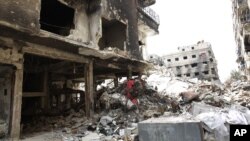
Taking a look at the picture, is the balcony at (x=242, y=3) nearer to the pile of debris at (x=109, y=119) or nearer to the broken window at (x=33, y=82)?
the pile of debris at (x=109, y=119)

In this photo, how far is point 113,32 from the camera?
13414mm

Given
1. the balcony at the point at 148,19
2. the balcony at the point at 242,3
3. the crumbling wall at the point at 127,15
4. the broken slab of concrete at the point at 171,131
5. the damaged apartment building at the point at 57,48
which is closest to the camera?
the broken slab of concrete at the point at 171,131

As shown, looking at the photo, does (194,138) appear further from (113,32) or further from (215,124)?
(113,32)

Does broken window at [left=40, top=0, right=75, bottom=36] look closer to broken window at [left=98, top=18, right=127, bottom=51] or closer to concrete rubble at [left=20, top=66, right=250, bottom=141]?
broken window at [left=98, top=18, right=127, bottom=51]

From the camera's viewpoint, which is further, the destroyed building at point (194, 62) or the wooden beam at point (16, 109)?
the destroyed building at point (194, 62)

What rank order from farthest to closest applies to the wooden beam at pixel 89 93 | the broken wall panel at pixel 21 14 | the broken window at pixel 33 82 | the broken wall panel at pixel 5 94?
1. the broken window at pixel 33 82
2. the wooden beam at pixel 89 93
3. the broken wall panel at pixel 5 94
4. the broken wall panel at pixel 21 14

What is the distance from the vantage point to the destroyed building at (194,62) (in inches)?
1898

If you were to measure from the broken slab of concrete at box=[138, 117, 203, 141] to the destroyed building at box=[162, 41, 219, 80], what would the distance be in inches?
1677

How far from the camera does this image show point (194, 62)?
49406 mm

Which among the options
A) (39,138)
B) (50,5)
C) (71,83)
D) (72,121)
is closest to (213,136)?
(39,138)

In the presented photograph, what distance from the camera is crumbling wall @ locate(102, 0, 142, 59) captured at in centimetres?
1146

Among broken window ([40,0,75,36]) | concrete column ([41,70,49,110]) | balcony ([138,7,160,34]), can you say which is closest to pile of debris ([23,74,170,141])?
concrete column ([41,70,49,110])

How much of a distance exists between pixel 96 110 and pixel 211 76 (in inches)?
1574

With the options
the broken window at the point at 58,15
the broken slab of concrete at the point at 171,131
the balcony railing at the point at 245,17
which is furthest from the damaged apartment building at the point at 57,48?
the balcony railing at the point at 245,17
